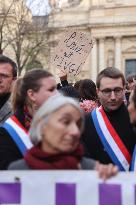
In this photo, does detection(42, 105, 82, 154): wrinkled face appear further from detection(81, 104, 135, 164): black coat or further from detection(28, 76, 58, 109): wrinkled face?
detection(81, 104, 135, 164): black coat

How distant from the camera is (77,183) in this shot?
298 cm

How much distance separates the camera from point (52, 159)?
2.82 m

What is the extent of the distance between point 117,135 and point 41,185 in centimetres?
131

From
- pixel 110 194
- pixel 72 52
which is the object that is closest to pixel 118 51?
pixel 72 52

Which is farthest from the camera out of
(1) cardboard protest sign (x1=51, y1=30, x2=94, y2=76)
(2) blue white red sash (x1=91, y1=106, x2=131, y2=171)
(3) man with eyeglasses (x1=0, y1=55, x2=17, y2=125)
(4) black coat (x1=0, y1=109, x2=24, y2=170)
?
(1) cardboard protest sign (x1=51, y1=30, x2=94, y2=76)

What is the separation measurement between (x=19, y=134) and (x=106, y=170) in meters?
0.83

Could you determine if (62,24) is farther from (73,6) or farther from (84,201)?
(84,201)

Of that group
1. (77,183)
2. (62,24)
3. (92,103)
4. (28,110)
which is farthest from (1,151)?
(62,24)

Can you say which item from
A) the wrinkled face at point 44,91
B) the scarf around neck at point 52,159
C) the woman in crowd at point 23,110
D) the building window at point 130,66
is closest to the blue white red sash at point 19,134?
the woman in crowd at point 23,110

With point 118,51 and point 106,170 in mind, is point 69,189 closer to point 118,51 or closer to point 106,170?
point 106,170

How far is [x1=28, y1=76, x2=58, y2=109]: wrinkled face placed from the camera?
3549 millimetres

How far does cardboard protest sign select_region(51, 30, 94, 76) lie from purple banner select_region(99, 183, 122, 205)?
4865 millimetres

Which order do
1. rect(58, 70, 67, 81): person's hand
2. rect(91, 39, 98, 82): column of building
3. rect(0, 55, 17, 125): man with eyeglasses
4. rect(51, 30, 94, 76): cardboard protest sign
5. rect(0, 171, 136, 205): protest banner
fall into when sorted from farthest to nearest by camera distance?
rect(91, 39, 98, 82): column of building
rect(51, 30, 94, 76): cardboard protest sign
rect(58, 70, 67, 81): person's hand
rect(0, 55, 17, 125): man with eyeglasses
rect(0, 171, 136, 205): protest banner

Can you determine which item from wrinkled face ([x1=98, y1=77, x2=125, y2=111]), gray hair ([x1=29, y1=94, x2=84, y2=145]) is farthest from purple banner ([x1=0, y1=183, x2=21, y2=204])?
wrinkled face ([x1=98, y1=77, x2=125, y2=111])
